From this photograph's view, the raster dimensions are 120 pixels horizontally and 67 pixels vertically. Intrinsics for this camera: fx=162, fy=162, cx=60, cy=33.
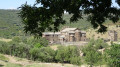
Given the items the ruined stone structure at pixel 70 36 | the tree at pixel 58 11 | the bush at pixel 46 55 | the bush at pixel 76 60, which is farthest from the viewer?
the ruined stone structure at pixel 70 36

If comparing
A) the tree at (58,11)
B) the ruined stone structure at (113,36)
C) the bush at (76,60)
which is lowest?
the bush at (76,60)

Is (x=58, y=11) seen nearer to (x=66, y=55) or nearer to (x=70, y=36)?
(x=66, y=55)

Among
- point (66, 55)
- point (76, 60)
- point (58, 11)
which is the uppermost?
point (58, 11)

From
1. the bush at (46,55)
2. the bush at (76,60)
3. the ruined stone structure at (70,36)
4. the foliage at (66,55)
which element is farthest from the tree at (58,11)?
the ruined stone structure at (70,36)

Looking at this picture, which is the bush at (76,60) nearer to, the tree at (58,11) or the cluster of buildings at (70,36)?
the cluster of buildings at (70,36)

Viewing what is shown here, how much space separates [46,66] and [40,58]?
67.0ft

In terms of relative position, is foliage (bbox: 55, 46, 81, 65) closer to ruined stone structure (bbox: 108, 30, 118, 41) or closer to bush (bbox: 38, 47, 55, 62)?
bush (bbox: 38, 47, 55, 62)

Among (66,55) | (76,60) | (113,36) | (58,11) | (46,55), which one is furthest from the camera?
(113,36)

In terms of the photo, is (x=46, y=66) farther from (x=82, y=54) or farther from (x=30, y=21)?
(x=82, y=54)

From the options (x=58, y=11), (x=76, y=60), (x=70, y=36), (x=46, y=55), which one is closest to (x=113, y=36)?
(x=70, y=36)

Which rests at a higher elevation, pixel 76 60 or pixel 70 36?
pixel 70 36

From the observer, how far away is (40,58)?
4753cm

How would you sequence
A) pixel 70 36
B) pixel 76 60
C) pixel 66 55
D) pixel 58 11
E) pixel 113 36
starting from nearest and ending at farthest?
pixel 58 11 → pixel 76 60 → pixel 66 55 → pixel 70 36 → pixel 113 36

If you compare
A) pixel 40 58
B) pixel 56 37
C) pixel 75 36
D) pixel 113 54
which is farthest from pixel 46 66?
pixel 56 37
